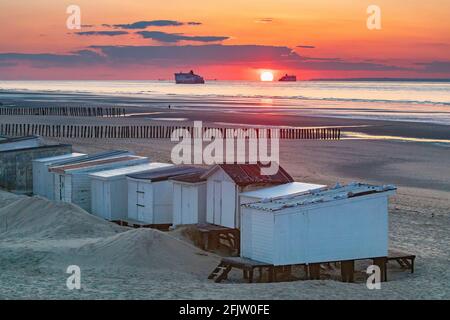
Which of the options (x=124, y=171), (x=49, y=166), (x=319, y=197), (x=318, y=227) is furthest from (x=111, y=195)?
(x=318, y=227)

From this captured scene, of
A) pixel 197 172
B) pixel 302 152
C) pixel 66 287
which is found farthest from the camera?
pixel 302 152

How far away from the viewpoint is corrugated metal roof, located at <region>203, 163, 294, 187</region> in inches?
873

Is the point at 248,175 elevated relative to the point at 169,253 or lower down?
elevated

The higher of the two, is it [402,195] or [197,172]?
[197,172]

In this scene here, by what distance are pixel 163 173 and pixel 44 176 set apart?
8.08 metres

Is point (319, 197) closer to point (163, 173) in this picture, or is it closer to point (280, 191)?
point (280, 191)

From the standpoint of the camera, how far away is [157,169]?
27.6 m

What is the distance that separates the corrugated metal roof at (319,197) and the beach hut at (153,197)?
6.05 m

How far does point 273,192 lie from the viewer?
21812 millimetres

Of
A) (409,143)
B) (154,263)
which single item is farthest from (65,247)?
(409,143)

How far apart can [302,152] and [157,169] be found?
25327 millimetres

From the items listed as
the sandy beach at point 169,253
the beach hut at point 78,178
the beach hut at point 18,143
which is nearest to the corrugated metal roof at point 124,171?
the beach hut at point 78,178

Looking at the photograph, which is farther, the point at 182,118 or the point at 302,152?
the point at 182,118
